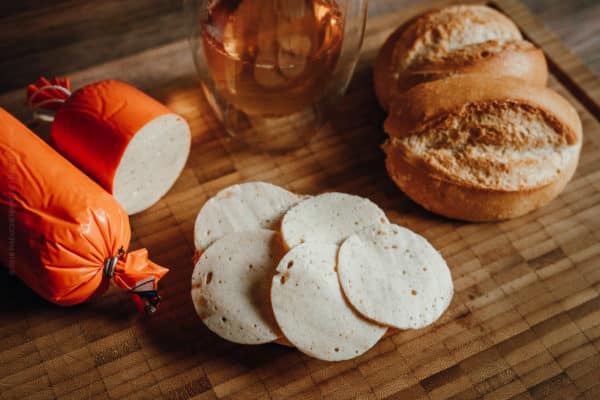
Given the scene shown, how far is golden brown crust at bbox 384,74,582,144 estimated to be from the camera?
1.56 meters

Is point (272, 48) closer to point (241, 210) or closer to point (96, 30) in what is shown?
point (241, 210)

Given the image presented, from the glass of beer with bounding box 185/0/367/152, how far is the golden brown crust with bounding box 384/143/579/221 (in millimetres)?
286

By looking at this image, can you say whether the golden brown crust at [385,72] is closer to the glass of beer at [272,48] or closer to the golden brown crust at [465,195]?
the glass of beer at [272,48]

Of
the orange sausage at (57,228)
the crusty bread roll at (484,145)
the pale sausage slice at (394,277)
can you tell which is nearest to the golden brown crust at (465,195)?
the crusty bread roll at (484,145)

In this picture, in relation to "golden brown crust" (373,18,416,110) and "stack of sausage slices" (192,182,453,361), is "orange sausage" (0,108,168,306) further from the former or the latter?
"golden brown crust" (373,18,416,110)

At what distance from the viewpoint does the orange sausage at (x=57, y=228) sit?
131 cm

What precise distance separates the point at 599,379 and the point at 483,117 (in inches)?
25.6

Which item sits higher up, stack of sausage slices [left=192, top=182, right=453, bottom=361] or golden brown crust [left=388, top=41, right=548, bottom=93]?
golden brown crust [left=388, top=41, right=548, bottom=93]

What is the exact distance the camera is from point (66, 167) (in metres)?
1.40

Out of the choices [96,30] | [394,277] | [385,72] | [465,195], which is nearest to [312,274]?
[394,277]

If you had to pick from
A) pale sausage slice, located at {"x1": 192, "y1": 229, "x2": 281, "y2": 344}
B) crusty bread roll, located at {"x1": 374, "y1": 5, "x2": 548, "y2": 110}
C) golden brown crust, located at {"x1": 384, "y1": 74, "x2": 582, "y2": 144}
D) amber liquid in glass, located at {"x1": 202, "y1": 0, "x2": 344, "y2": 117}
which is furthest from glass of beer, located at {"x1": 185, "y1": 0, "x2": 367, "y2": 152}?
pale sausage slice, located at {"x1": 192, "y1": 229, "x2": 281, "y2": 344}

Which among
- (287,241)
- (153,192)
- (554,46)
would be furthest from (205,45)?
(554,46)

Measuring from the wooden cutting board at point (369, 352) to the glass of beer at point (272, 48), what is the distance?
0.18 meters

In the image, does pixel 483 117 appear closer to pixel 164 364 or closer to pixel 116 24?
pixel 164 364
